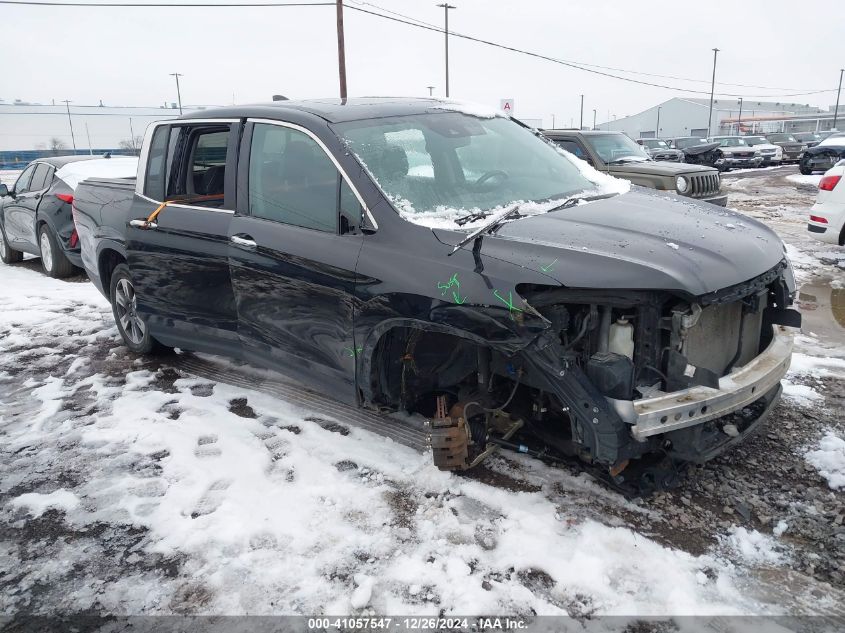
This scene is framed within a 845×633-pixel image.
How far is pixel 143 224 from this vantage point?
4852mm

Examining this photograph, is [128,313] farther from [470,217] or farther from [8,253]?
[8,253]

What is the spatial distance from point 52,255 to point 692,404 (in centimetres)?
907

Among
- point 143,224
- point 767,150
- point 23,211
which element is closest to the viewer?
point 143,224

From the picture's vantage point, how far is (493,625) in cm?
248

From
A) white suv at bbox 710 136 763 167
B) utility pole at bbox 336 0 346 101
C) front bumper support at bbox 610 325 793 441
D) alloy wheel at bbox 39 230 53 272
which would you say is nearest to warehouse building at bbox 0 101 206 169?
utility pole at bbox 336 0 346 101

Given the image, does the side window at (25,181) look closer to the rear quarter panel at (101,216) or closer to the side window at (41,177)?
the side window at (41,177)

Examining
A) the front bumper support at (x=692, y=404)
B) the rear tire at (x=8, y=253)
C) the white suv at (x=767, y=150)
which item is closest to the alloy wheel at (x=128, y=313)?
the front bumper support at (x=692, y=404)

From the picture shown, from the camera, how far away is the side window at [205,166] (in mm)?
4629

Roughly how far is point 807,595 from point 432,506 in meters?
1.65

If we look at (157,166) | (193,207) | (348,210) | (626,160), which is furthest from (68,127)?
(348,210)

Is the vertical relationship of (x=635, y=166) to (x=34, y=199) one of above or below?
above

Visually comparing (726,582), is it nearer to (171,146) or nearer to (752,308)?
(752,308)

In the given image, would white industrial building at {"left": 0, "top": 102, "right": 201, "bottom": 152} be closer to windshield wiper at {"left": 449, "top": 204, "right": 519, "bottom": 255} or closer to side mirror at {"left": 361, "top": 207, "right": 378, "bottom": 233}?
side mirror at {"left": 361, "top": 207, "right": 378, "bottom": 233}

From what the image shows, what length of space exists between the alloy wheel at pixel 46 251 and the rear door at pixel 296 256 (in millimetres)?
6437
